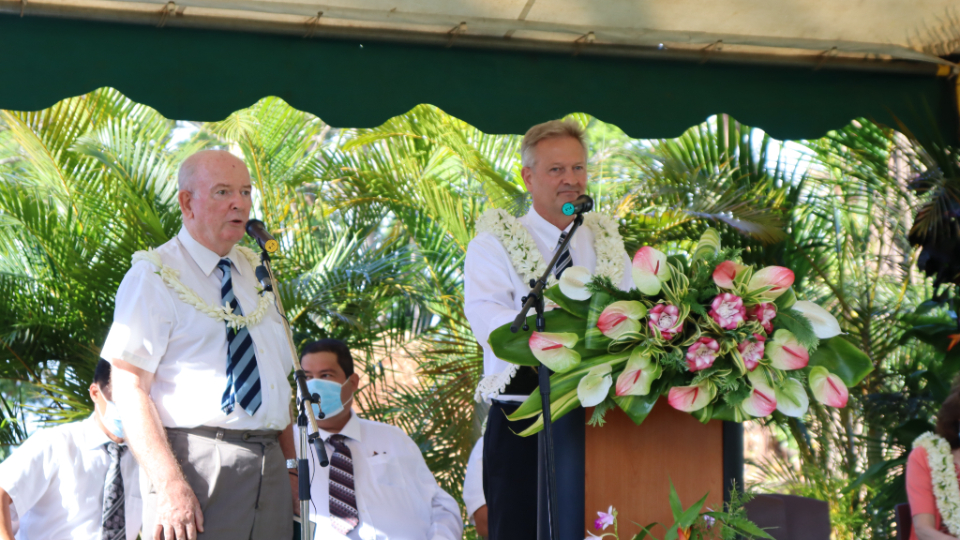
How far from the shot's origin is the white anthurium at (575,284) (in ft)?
7.05

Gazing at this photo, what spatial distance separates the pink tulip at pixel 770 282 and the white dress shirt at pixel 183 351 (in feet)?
4.25

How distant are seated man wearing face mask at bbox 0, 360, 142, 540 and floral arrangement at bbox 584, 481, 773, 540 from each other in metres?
2.33

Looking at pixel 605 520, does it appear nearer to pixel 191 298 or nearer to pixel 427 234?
pixel 191 298

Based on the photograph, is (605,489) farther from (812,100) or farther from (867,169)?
(867,169)

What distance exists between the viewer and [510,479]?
9.57ft

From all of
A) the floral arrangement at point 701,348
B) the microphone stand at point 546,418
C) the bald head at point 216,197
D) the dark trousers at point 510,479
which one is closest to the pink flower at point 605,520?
the microphone stand at point 546,418

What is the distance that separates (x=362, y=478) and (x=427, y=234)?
7.47ft

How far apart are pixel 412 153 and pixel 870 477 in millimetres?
3649

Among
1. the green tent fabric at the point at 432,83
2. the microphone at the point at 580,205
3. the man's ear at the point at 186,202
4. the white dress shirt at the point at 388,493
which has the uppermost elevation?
the green tent fabric at the point at 432,83

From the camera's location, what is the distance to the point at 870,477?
538 centimetres

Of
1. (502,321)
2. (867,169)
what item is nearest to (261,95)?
(502,321)

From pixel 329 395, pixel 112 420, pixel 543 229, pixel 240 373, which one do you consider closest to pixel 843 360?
pixel 543 229

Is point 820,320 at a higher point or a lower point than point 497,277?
lower

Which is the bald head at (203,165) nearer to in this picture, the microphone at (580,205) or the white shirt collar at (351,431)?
the microphone at (580,205)
